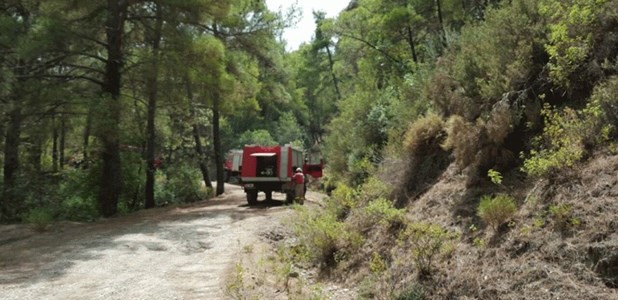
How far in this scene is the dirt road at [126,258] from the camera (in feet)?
20.9

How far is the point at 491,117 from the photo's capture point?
22.0 ft

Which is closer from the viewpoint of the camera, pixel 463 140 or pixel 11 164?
pixel 463 140

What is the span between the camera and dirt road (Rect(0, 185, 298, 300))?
6.37m

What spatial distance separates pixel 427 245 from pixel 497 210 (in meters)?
0.94

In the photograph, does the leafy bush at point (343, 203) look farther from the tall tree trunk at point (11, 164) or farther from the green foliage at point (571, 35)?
the tall tree trunk at point (11, 164)

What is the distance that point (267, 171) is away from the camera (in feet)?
57.1

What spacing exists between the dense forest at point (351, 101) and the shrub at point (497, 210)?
1 cm

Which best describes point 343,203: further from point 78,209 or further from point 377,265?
point 78,209

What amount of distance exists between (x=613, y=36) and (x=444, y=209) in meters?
3.22

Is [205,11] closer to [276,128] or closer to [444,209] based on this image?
[444,209]

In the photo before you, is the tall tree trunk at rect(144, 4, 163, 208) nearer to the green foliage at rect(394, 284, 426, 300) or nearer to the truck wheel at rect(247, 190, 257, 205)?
the truck wheel at rect(247, 190, 257, 205)

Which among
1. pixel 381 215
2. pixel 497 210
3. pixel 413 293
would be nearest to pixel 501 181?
pixel 497 210

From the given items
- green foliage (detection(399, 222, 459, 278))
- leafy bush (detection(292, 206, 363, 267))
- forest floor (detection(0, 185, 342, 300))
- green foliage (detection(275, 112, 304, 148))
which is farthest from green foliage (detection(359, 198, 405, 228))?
green foliage (detection(275, 112, 304, 148))

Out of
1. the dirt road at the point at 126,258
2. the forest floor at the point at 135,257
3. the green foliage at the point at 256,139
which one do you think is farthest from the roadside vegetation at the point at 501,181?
the green foliage at the point at 256,139
